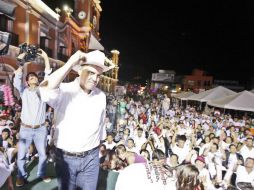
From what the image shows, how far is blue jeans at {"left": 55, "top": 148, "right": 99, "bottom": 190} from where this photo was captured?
2563 mm

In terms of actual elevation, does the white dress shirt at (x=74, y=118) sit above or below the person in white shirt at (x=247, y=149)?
above

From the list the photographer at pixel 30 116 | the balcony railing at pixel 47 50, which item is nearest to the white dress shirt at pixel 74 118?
the photographer at pixel 30 116

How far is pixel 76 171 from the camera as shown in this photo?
8.56 ft

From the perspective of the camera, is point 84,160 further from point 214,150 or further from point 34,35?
point 34,35

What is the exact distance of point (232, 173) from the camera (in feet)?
21.4

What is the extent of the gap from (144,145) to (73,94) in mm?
5002

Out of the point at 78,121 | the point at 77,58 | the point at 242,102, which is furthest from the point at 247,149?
the point at 242,102

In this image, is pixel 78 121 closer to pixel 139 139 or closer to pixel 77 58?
pixel 77 58

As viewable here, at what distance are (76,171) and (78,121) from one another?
1.59 feet

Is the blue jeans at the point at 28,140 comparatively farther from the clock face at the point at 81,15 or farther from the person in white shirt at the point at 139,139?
the clock face at the point at 81,15

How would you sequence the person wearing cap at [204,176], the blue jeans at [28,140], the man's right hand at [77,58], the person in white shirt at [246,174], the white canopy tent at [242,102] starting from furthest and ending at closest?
the white canopy tent at [242,102], the person in white shirt at [246,174], the person wearing cap at [204,176], the blue jeans at [28,140], the man's right hand at [77,58]

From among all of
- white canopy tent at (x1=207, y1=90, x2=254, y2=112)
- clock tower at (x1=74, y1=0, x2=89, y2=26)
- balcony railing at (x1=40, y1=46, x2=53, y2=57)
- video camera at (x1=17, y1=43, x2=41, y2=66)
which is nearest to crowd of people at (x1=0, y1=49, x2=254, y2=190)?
video camera at (x1=17, y1=43, x2=41, y2=66)

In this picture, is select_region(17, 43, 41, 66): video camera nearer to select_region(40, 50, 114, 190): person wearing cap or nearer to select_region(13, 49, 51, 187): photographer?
select_region(13, 49, 51, 187): photographer

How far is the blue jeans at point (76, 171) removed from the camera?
256 cm
